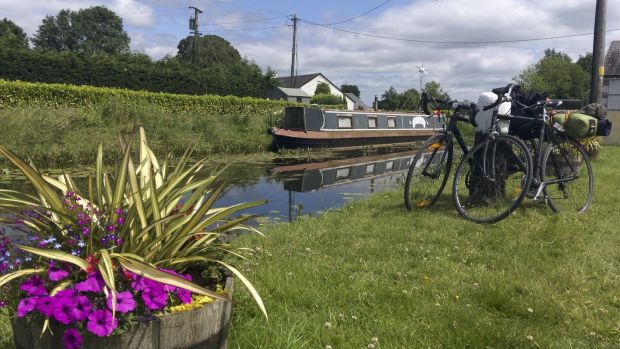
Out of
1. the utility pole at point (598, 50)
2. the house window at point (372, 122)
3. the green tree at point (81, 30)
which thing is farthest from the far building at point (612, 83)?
the green tree at point (81, 30)

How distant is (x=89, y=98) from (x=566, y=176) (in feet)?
51.7

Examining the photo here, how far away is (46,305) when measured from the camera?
1524mm

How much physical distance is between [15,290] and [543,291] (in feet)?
8.78

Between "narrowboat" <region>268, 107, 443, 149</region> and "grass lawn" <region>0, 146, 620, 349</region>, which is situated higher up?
"narrowboat" <region>268, 107, 443, 149</region>

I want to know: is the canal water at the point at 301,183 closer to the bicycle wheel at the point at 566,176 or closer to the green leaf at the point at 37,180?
the bicycle wheel at the point at 566,176

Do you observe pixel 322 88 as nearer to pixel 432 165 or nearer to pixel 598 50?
pixel 598 50

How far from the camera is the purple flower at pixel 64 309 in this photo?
1.49 m

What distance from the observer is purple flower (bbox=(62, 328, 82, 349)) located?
151 centimetres

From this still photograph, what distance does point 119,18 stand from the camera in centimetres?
7662

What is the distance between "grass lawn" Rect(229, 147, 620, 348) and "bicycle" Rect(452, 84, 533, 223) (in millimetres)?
200

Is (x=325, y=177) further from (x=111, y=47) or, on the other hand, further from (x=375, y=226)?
(x=111, y=47)

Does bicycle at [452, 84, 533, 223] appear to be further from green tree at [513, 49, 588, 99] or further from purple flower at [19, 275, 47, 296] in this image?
green tree at [513, 49, 588, 99]

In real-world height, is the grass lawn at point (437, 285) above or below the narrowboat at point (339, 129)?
below

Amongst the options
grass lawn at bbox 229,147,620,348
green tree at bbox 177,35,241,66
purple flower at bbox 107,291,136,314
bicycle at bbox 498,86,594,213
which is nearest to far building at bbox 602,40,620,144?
bicycle at bbox 498,86,594,213
